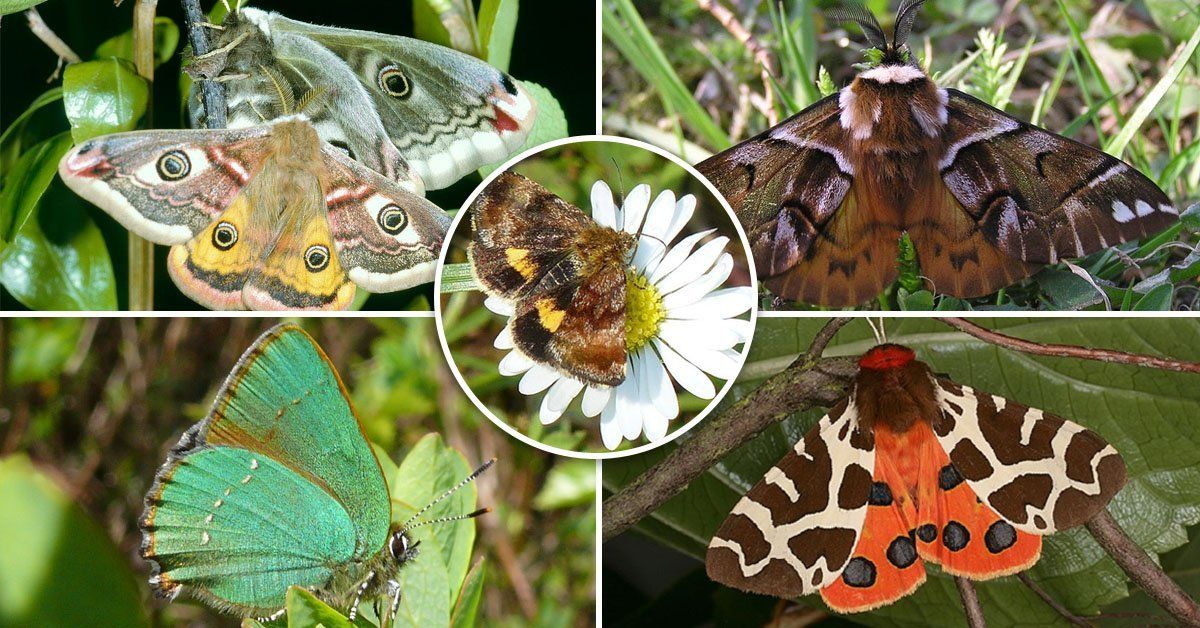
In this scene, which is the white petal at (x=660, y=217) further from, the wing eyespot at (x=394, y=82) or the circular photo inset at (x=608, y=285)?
the wing eyespot at (x=394, y=82)

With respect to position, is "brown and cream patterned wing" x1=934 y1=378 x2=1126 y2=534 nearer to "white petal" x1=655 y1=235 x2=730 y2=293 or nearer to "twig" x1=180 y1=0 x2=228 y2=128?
"white petal" x1=655 y1=235 x2=730 y2=293

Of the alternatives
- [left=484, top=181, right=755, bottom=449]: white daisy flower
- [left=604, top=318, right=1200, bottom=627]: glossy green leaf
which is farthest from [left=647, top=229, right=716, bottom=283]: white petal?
[left=604, top=318, right=1200, bottom=627]: glossy green leaf

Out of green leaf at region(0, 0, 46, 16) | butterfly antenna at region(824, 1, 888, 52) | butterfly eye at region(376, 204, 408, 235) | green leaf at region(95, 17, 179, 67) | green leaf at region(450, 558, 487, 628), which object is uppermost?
butterfly antenna at region(824, 1, 888, 52)

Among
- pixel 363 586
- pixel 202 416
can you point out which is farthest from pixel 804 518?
pixel 202 416

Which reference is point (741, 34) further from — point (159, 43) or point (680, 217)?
point (159, 43)

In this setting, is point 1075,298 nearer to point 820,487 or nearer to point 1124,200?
point 1124,200

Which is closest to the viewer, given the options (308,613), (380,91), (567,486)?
(308,613)
